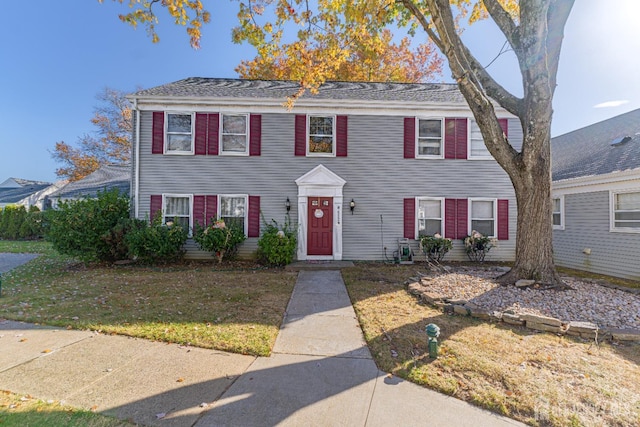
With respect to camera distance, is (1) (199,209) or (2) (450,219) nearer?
(1) (199,209)

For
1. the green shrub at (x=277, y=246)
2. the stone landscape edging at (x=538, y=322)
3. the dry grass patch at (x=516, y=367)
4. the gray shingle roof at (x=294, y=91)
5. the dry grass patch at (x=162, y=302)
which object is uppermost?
the gray shingle roof at (x=294, y=91)

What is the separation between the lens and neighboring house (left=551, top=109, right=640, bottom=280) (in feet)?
27.0

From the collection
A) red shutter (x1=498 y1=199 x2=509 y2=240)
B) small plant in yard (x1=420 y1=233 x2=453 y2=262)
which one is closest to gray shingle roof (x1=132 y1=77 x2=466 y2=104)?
red shutter (x1=498 y1=199 x2=509 y2=240)

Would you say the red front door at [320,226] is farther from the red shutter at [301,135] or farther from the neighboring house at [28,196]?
the neighboring house at [28,196]

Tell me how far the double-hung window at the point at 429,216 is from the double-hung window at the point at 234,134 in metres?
6.84

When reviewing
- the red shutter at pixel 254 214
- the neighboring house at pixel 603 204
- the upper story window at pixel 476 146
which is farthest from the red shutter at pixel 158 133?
the neighboring house at pixel 603 204

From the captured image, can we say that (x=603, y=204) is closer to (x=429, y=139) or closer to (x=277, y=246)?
(x=429, y=139)

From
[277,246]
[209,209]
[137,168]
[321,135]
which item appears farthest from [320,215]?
[137,168]

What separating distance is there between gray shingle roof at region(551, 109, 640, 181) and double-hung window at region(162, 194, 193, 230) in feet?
44.9

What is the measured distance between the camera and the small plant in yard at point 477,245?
33.4 ft

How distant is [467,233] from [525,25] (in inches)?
264

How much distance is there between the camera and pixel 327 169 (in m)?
10.4

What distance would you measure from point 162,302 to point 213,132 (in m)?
6.71

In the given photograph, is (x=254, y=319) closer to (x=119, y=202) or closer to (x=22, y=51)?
(x=119, y=202)
